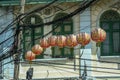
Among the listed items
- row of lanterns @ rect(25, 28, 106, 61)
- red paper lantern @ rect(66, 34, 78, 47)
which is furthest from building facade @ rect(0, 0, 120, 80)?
red paper lantern @ rect(66, 34, 78, 47)

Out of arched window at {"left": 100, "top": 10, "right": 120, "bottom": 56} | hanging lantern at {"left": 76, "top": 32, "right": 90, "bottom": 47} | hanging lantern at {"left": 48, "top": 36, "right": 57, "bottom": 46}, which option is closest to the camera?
hanging lantern at {"left": 76, "top": 32, "right": 90, "bottom": 47}

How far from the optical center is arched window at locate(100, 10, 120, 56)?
21.4 m

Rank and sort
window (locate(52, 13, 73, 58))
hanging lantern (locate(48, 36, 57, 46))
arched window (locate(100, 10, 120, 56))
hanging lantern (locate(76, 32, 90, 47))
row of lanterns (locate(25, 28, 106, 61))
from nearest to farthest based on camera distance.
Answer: row of lanterns (locate(25, 28, 106, 61))
hanging lantern (locate(76, 32, 90, 47))
hanging lantern (locate(48, 36, 57, 46))
arched window (locate(100, 10, 120, 56))
window (locate(52, 13, 73, 58))

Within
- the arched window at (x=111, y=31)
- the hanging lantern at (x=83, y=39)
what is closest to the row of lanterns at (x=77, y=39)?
the hanging lantern at (x=83, y=39)

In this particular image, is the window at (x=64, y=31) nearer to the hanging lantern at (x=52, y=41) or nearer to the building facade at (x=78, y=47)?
the building facade at (x=78, y=47)

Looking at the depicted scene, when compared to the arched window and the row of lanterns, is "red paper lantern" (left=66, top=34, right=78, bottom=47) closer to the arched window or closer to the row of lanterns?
the row of lanterns

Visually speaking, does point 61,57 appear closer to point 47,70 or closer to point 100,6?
point 47,70

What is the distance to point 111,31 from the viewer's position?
21453mm

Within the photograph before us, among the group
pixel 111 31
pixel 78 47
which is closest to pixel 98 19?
pixel 111 31

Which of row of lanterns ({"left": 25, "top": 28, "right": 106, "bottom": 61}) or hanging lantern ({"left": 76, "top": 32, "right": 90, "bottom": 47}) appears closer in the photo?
row of lanterns ({"left": 25, "top": 28, "right": 106, "bottom": 61})

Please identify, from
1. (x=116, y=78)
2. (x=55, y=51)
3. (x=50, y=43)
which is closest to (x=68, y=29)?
(x=55, y=51)

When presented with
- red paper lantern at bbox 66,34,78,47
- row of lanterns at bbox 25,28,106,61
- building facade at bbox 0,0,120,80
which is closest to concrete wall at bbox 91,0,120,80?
building facade at bbox 0,0,120,80

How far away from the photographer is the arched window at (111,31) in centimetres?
2139

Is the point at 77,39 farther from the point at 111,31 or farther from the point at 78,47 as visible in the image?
the point at 111,31
